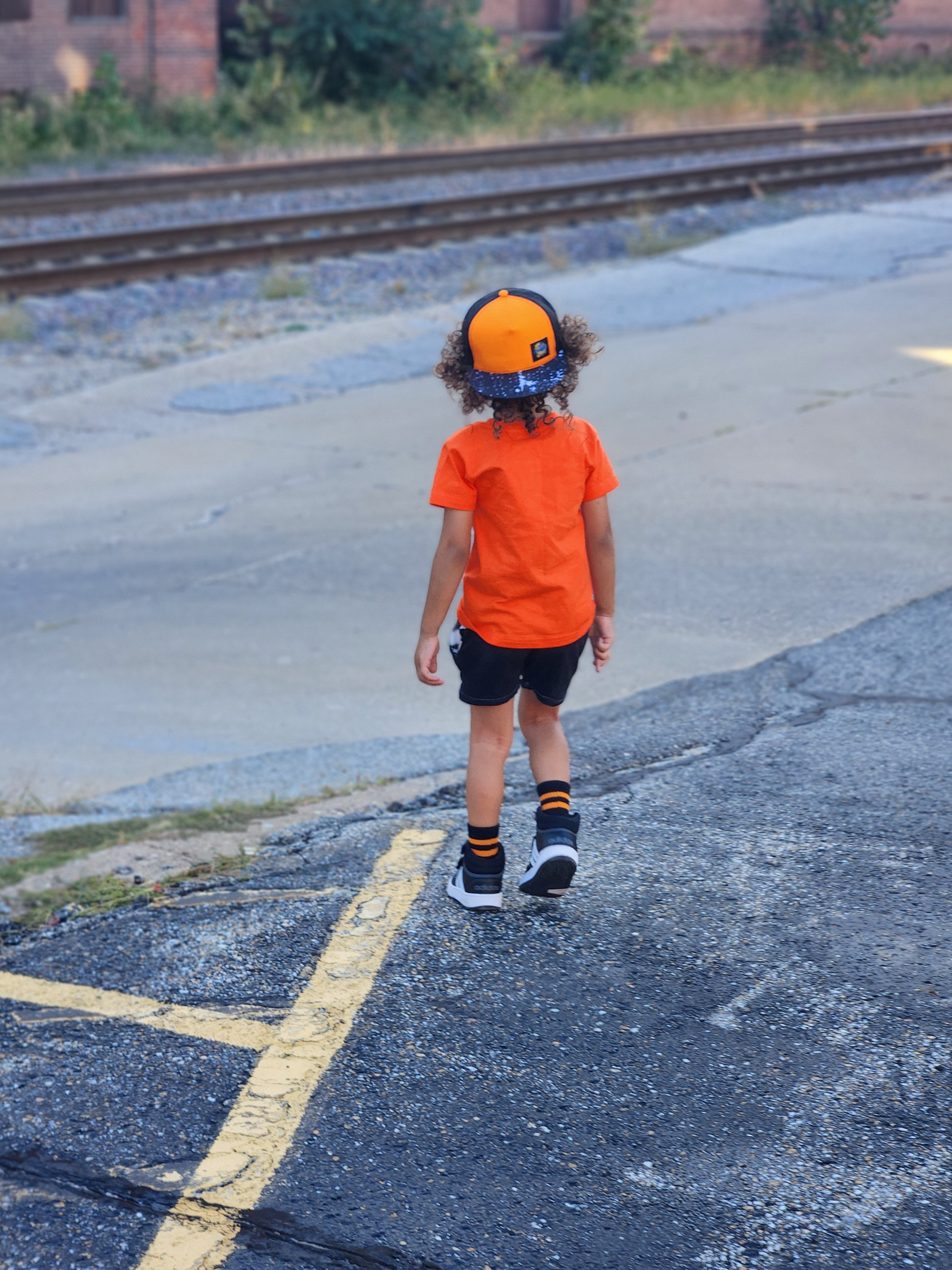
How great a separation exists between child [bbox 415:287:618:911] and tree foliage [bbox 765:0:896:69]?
37.6 meters

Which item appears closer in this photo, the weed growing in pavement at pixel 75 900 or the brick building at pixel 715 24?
the weed growing in pavement at pixel 75 900

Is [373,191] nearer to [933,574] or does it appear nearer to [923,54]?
[933,574]

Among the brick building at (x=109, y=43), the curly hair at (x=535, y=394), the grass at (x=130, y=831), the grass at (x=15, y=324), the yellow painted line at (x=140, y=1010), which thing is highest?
the brick building at (x=109, y=43)

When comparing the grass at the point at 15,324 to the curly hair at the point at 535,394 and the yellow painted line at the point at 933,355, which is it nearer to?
the yellow painted line at the point at 933,355

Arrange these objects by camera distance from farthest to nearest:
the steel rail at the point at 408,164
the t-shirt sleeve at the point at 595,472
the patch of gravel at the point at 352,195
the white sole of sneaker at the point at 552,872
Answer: the steel rail at the point at 408,164 < the patch of gravel at the point at 352,195 < the white sole of sneaker at the point at 552,872 < the t-shirt sleeve at the point at 595,472

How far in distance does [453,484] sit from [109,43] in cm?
2634

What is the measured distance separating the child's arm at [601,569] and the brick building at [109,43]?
1000 inches

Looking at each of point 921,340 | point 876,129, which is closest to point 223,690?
point 921,340

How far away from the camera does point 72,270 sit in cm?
1329

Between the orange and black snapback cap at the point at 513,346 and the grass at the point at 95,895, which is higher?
the orange and black snapback cap at the point at 513,346

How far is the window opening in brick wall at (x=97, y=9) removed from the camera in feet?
86.0

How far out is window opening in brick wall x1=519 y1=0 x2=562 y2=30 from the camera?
3422 centimetres

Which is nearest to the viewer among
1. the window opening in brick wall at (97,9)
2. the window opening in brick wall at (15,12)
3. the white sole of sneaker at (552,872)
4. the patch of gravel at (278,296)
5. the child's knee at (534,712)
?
the white sole of sneaker at (552,872)

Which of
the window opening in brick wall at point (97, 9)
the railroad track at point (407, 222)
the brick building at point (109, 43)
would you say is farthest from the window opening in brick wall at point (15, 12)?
the railroad track at point (407, 222)
